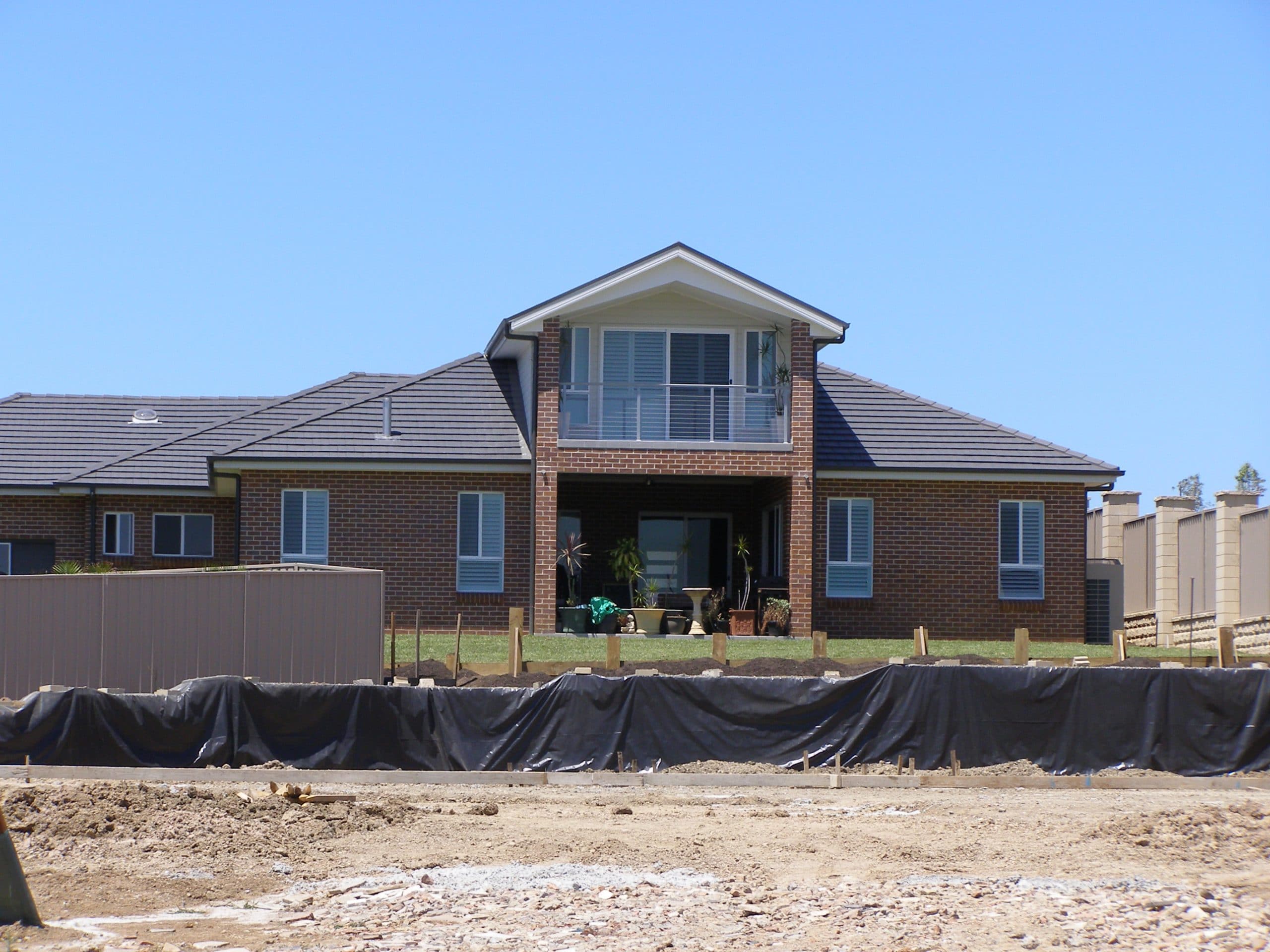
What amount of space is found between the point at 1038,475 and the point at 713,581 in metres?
6.64

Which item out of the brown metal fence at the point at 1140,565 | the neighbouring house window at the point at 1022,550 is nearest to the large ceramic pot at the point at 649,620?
the neighbouring house window at the point at 1022,550

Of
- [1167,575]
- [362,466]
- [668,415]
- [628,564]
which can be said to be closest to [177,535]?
[362,466]

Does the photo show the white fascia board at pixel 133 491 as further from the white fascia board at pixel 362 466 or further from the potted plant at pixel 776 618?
the potted plant at pixel 776 618

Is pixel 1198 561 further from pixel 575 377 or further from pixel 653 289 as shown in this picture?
pixel 575 377

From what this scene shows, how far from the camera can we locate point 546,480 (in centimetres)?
2709

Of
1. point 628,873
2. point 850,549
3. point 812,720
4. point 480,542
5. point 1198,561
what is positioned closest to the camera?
point 628,873

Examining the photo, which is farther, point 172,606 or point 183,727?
point 172,606

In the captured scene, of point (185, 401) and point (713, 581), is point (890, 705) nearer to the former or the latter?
point (713, 581)

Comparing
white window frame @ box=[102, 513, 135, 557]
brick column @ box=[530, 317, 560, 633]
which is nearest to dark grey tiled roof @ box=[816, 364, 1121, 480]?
brick column @ box=[530, 317, 560, 633]

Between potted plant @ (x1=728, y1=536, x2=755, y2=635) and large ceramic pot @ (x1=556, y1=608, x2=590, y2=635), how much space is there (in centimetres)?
262

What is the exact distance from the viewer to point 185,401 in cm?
3784

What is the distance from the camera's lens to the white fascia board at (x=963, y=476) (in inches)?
1115

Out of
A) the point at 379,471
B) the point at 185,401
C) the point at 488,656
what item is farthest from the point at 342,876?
the point at 185,401

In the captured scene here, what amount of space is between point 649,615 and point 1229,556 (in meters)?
11.2
